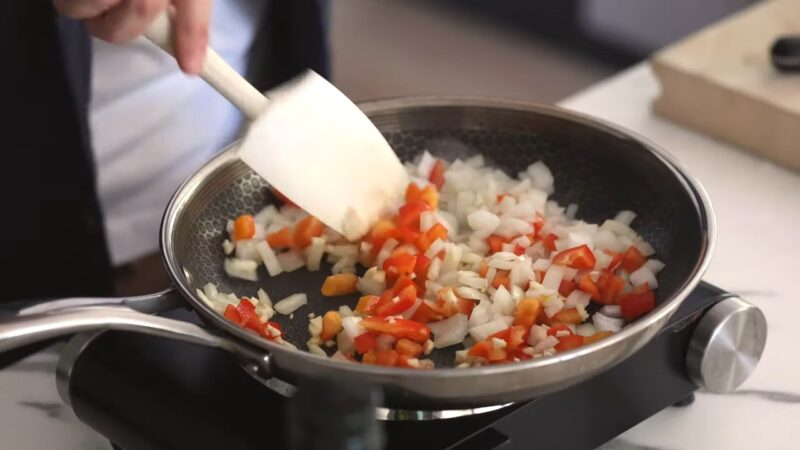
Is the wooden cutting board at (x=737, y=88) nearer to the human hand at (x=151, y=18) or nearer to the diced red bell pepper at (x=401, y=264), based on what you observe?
the diced red bell pepper at (x=401, y=264)

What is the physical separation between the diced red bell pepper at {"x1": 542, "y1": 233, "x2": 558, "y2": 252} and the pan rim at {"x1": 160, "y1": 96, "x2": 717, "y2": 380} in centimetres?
12

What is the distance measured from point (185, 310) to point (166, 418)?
14 centimetres

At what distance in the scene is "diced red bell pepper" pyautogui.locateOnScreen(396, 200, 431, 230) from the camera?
101 centimetres

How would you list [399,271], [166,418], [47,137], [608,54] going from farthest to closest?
[608,54] < [47,137] < [399,271] < [166,418]

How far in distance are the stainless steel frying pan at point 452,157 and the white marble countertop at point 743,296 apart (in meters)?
0.14

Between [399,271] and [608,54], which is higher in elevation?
[399,271]

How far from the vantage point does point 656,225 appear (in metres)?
1.01

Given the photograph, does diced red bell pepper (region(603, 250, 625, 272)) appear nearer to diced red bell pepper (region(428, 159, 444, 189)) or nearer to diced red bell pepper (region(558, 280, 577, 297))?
diced red bell pepper (region(558, 280, 577, 297))

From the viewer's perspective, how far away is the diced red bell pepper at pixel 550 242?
3.25 feet

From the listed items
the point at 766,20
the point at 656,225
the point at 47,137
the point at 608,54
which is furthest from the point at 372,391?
the point at 608,54

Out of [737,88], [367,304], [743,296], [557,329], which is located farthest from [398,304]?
[737,88]

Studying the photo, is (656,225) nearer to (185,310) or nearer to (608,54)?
(185,310)

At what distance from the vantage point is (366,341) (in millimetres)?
875

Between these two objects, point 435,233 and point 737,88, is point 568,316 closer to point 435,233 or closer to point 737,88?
point 435,233
